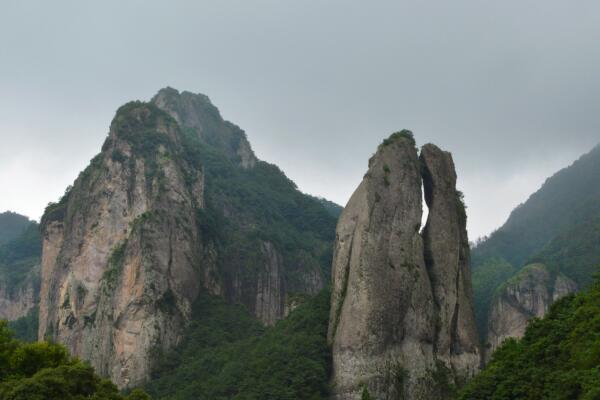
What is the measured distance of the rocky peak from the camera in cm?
12950

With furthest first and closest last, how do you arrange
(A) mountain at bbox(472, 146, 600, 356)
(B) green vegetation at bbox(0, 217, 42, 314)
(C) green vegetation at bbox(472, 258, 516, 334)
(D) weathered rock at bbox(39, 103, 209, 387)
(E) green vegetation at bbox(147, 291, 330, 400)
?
(B) green vegetation at bbox(0, 217, 42, 314) < (C) green vegetation at bbox(472, 258, 516, 334) < (A) mountain at bbox(472, 146, 600, 356) < (D) weathered rock at bbox(39, 103, 209, 387) < (E) green vegetation at bbox(147, 291, 330, 400)

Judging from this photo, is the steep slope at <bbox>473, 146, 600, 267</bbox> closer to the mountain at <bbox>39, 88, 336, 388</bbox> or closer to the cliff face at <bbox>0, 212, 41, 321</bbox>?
the mountain at <bbox>39, 88, 336, 388</bbox>

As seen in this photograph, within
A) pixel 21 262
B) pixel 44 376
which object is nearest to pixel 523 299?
pixel 21 262

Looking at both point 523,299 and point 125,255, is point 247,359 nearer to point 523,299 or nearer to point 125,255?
point 125,255

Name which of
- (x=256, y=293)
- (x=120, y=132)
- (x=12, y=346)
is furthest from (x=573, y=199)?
(x=12, y=346)

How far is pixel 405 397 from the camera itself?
169 ft

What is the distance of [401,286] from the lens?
54406 mm

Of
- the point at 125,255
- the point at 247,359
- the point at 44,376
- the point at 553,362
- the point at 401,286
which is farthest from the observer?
the point at 125,255

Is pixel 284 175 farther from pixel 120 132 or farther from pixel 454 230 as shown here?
pixel 454 230

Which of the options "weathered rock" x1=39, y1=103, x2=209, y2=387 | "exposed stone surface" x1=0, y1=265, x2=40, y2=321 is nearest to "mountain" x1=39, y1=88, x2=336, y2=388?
"weathered rock" x1=39, y1=103, x2=209, y2=387

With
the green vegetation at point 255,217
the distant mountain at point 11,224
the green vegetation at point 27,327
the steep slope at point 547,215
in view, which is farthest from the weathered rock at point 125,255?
the distant mountain at point 11,224

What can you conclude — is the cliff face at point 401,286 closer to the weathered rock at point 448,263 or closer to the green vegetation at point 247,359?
the weathered rock at point 448,263

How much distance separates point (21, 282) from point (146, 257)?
47462mm

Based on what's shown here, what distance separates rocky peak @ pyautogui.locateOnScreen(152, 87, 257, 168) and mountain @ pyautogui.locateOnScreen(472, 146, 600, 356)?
1526 inches
